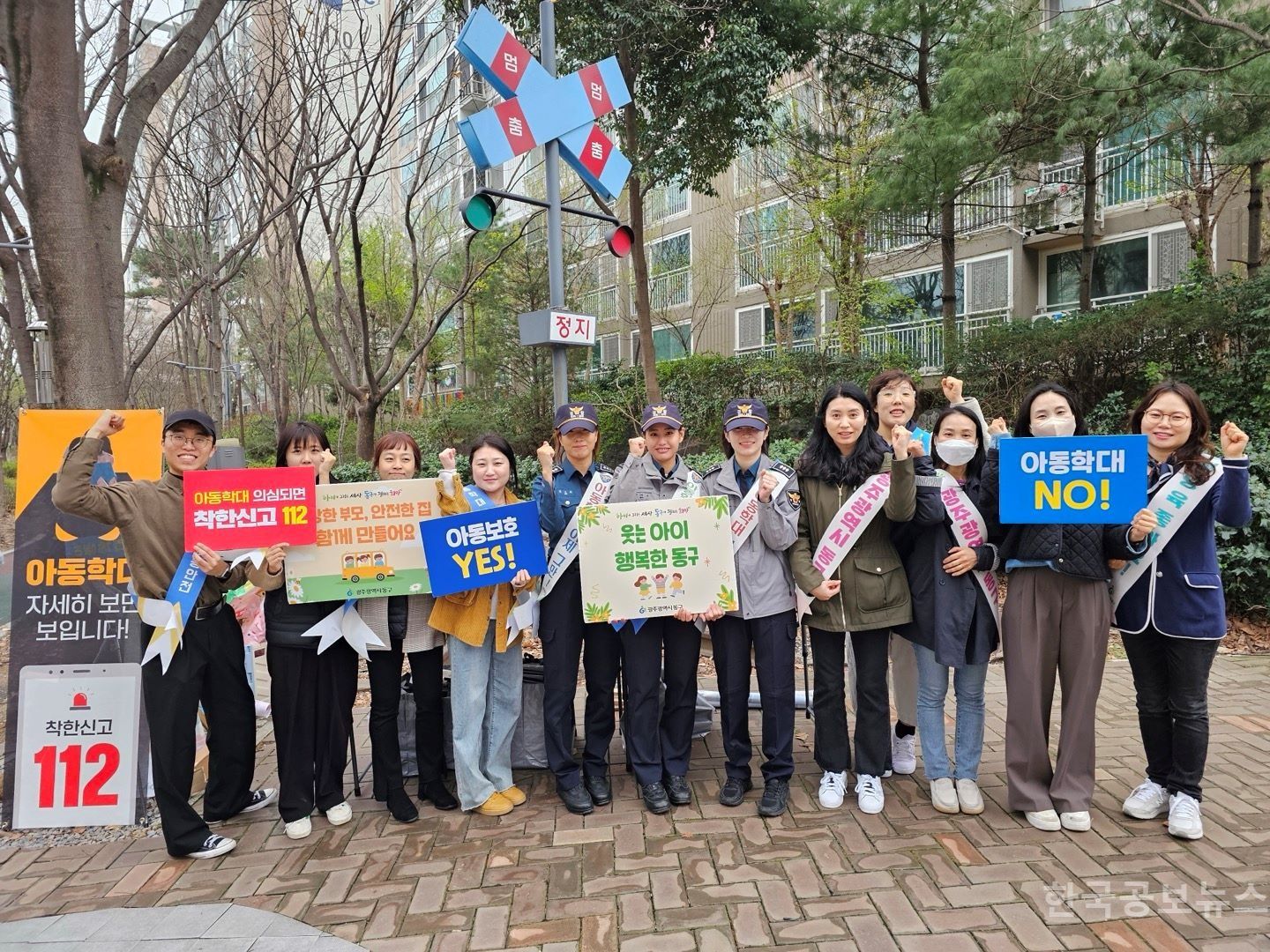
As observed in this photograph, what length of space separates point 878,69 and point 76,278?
12.2 metres

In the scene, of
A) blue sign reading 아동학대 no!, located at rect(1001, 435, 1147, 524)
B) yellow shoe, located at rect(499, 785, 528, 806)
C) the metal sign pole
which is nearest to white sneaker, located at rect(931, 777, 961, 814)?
blue sign reading 아동학대 no!, located at rect(1001, 435, 1147, 524)

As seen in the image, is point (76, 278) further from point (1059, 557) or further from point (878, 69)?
point (878, 69)

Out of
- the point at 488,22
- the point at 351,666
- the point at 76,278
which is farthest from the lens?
the point at 488,22

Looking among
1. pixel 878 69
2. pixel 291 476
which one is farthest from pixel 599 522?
pixel 878 69

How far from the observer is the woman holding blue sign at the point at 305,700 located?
144 inches

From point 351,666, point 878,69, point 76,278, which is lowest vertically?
point 351,666

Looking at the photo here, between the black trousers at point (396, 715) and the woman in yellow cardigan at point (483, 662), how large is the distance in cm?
16

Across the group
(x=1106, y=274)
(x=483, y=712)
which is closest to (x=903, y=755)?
(x=483, y=712)

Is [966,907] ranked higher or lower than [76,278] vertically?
lower

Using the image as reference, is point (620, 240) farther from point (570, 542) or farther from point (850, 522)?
point (850, 522)

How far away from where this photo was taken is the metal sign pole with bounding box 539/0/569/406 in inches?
226

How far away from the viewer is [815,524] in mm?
3742

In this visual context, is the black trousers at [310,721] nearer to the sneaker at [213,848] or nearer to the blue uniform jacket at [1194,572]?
the sneaker at [213,848]

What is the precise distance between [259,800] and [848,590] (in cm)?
328
